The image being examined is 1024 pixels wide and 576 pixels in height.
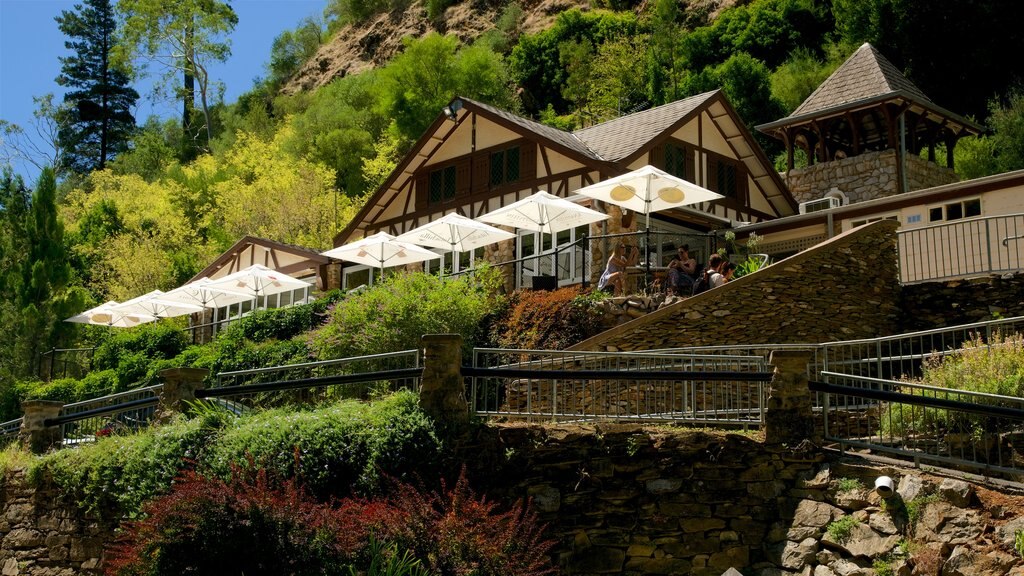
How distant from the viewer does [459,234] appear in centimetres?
2698

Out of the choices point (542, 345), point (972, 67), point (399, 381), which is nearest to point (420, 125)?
point (972, 67)

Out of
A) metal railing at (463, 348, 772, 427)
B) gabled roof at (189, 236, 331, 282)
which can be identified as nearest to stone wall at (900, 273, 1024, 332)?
metal railing at (463, 348, 772, 427)

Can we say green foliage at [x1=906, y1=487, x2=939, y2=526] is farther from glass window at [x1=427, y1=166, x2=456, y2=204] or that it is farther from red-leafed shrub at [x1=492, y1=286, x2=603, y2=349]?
glass window at [x1=427, y1=166, x2=456, y2=204]

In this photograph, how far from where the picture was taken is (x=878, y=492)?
11.9 metres

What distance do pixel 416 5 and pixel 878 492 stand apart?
239ft

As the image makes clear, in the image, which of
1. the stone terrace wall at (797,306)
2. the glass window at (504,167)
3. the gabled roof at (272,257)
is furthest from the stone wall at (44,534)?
the gabled roof at (272,257)

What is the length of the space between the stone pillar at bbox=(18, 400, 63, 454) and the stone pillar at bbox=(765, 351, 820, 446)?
1141 centimetres

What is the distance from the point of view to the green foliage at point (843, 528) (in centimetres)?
1195

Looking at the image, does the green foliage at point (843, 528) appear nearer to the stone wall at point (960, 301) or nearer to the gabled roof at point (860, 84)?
the stone wall at point (960, 301)

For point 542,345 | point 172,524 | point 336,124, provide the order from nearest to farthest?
point 172,524, point 542,345, point 336,124

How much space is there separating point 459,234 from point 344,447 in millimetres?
14074

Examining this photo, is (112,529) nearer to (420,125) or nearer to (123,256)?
(123,256)

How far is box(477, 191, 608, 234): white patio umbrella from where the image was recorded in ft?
82.2

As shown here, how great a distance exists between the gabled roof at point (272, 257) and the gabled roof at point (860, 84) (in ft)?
49.4
